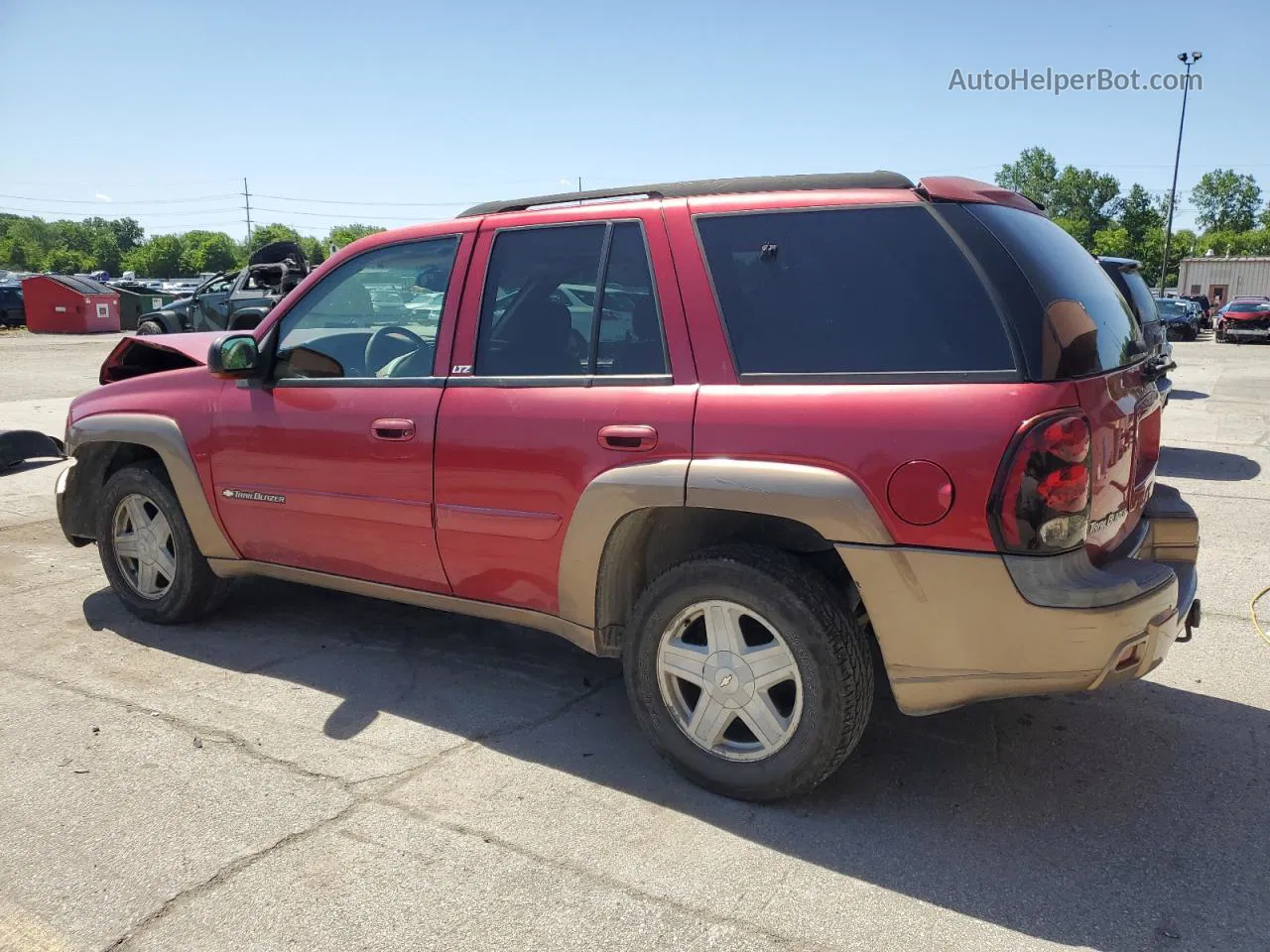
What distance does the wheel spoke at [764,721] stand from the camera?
314 centimetres

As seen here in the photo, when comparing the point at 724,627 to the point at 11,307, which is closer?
the point at 724,627

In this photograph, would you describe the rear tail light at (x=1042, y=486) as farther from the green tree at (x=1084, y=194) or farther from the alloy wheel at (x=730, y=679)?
the green tree at (x=1084, y=194)

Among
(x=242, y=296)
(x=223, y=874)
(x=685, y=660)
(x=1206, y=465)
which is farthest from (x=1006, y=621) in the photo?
(x=242, y=296)

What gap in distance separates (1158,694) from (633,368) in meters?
2.54

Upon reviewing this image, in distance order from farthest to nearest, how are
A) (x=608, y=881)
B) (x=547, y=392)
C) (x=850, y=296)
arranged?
(x=547, y=392)
(x=850, y=296)
(x=608, y=881)

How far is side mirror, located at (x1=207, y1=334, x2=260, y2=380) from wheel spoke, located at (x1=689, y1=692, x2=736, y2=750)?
2412 mm

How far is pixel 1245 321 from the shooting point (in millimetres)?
32844

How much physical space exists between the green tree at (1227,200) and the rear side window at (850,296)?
13309cm

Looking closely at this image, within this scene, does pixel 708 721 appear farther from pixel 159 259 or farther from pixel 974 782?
pixel 159 259

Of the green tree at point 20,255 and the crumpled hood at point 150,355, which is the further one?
the green tree at point 20,255

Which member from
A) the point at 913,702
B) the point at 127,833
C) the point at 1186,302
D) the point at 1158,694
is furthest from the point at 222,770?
the point at 1186,302

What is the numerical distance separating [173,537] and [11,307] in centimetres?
3505

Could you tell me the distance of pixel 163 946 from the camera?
8.38ft

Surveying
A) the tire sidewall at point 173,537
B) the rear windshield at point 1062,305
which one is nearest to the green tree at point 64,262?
the tire sidewall at point 173,537
